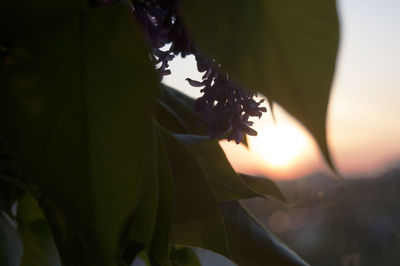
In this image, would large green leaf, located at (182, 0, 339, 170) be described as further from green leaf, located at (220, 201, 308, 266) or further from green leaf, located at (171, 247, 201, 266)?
green leaf, located at (171, 247, 201, 266)

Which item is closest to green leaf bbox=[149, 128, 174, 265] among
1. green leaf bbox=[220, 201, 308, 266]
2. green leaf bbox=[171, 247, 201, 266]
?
green leaf bbox=[220, 201, 308, 266]

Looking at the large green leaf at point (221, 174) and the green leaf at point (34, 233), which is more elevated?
the large green leaf at point (221, 174)

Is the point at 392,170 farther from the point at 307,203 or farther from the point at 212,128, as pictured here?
the point at 212,128

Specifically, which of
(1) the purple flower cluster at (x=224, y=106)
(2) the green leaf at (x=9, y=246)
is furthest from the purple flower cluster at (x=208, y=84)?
(2) the green leaf at (x=9, y=246)

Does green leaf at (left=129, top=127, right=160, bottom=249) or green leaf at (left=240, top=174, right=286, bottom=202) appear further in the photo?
green leaf at (left=240, top=174, right=286, bottom=202)

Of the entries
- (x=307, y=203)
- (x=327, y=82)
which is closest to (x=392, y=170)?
(x=307, y=203)

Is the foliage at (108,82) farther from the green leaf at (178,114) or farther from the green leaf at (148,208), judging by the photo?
the green leaf at (178,114)
